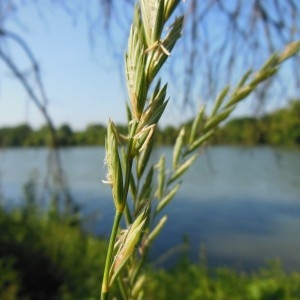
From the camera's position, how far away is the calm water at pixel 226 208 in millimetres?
6918

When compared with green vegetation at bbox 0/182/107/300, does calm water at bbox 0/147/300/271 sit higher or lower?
lower

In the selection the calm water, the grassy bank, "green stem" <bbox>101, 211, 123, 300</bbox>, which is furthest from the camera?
the calm water

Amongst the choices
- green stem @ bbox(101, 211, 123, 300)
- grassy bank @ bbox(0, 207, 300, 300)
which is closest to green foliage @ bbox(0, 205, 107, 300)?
grassy bank @ bbox(0, 207, 300, 300)

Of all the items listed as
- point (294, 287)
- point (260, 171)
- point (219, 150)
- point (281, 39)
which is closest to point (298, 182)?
point (260, 171)

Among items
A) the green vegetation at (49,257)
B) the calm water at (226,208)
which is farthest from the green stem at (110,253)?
the green vegetation at (49,257)

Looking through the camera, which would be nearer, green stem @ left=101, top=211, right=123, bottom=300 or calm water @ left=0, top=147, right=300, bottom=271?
green stem @ left=101, top=211, right=123, bottom=300

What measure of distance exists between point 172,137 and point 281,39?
36.9 inches

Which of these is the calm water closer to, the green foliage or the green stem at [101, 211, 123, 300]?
the green foliage

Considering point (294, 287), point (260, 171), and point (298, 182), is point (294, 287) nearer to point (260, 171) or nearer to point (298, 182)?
point (298, 182)

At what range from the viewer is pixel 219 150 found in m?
20.8

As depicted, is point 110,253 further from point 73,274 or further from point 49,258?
point 49,258

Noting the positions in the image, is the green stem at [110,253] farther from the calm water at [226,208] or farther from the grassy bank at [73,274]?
the calm water at [226,208]

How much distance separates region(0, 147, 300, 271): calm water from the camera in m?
6.92

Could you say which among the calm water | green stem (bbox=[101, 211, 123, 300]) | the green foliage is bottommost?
the calm water
